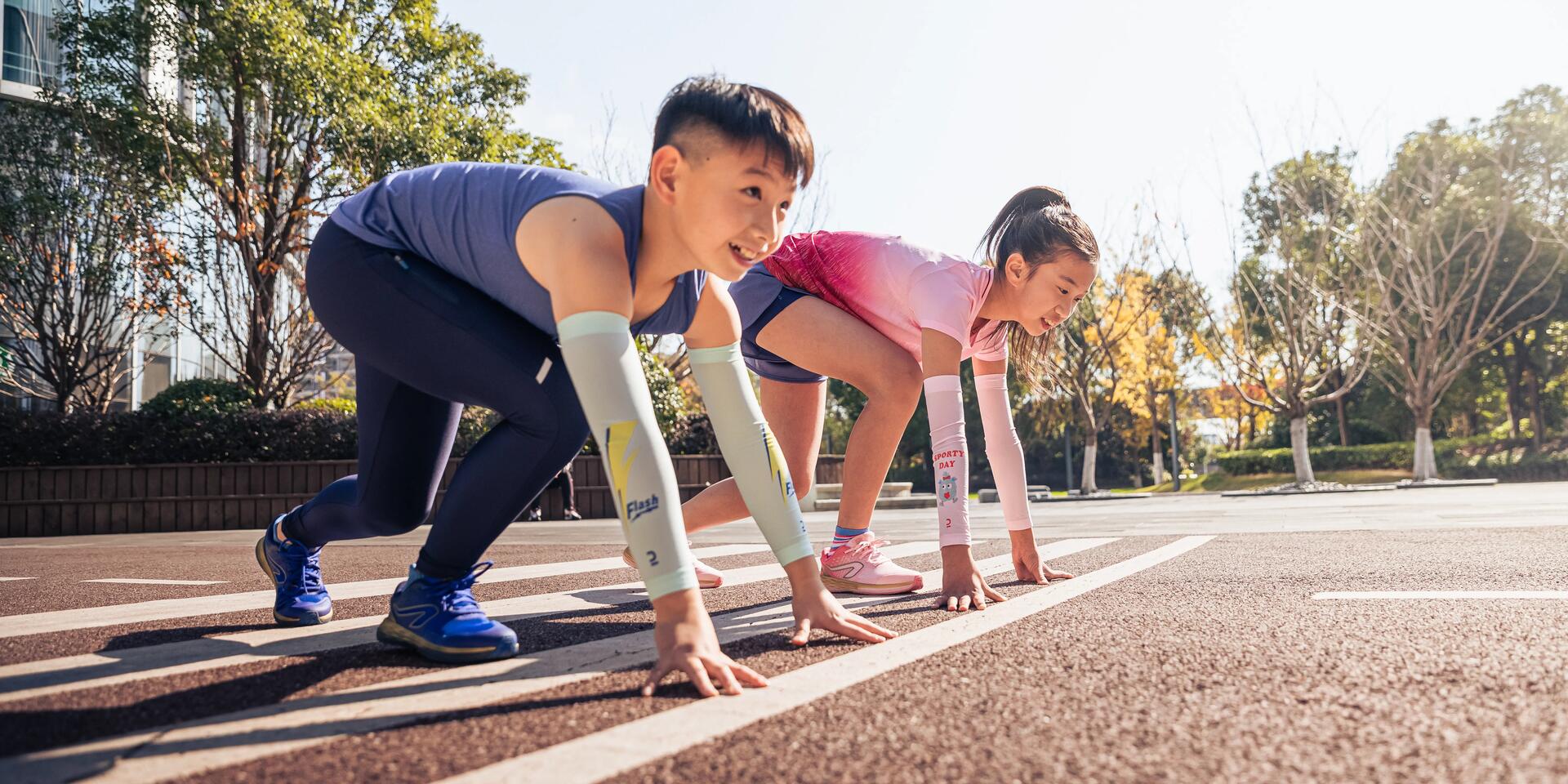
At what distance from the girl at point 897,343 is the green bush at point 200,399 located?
12.7m

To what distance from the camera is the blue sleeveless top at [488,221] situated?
193cm

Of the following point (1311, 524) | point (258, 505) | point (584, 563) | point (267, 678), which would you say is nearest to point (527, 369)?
point (267, 678)

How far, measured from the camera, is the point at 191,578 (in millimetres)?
4043

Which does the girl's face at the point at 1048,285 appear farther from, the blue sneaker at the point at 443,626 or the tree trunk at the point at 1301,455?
the tree trunk at the point at 1301,455

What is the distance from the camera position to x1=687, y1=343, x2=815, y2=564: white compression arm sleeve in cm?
210

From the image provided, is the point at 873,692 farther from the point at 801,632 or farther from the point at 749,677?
the point at 801,632

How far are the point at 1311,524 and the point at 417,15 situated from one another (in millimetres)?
13534

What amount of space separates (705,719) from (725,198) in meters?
0.92

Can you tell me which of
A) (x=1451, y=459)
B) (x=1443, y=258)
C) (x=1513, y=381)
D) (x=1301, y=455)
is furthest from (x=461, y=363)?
(x=1513, y=381)

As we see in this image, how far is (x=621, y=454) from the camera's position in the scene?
1.66 metres

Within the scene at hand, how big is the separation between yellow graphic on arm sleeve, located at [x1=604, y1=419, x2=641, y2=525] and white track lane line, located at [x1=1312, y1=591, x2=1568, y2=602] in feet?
6.51

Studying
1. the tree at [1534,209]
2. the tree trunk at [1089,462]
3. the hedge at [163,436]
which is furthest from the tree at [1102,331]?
the hedge at [163,436]

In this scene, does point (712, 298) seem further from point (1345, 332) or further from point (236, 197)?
point (1345, 332)

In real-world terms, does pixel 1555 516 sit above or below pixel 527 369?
below
